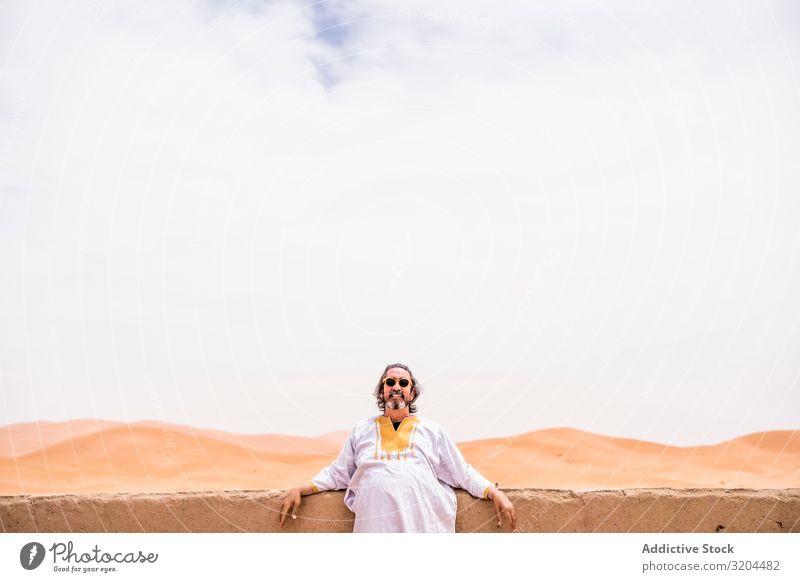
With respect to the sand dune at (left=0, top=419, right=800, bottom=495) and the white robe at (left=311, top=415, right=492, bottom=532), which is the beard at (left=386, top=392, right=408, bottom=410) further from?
the sand dune at (left=0, top=419, right=800, bottom=495)

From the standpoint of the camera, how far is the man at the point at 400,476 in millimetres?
5578

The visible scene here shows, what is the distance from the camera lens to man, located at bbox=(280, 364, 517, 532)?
558 centimetres

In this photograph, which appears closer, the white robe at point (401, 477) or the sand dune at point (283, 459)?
the white robe at point (401, 477)

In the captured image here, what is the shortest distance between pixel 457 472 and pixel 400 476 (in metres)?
0.43

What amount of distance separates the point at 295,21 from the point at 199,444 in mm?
5862

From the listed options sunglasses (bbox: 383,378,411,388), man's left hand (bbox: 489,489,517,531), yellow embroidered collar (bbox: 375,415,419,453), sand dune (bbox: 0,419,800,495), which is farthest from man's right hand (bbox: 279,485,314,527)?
sand dune (bbox: 0,419,800,495)

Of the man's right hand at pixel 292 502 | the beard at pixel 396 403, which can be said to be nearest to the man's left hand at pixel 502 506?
the beard at pixel 396 403

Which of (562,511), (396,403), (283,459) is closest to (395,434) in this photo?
(396,403)

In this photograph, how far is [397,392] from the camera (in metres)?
5.91

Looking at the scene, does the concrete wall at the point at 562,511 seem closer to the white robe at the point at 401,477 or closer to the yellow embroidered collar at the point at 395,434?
the white robe at the point at 401,477

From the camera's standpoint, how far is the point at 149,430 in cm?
1152
